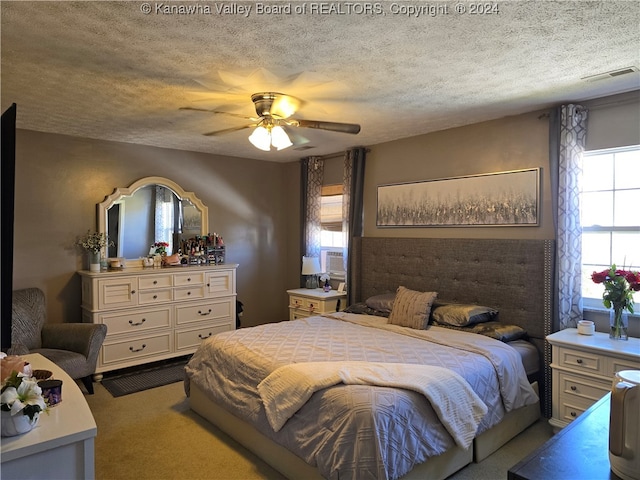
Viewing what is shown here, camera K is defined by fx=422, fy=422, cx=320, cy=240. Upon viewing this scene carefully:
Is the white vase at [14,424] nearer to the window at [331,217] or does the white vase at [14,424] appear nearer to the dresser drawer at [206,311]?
the dresser drawer at [206,311]

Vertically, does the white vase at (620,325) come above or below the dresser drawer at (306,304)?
above

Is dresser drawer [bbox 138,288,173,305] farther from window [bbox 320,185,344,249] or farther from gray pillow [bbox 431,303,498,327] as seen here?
gray pillow [bbox 431,303,498,327]

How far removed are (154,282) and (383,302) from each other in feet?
8.05

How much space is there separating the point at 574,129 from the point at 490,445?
7.87 feet

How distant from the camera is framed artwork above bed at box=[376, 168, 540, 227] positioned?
11.8 ft

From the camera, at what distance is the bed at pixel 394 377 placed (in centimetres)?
215

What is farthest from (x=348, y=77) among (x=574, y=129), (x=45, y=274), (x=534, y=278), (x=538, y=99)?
(x=45, y=274)

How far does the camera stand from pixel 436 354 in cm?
286

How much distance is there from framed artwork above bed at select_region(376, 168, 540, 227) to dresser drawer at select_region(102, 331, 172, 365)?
2.73 m

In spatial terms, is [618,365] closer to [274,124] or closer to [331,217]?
[274,124]

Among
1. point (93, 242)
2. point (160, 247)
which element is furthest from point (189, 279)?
point (93, 242)

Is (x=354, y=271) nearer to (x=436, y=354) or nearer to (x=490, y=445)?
(x=436, y=354)

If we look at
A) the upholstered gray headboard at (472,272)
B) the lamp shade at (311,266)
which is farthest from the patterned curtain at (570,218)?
the lamp shade at (311,266)

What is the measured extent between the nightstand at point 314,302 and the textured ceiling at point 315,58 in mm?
2112
